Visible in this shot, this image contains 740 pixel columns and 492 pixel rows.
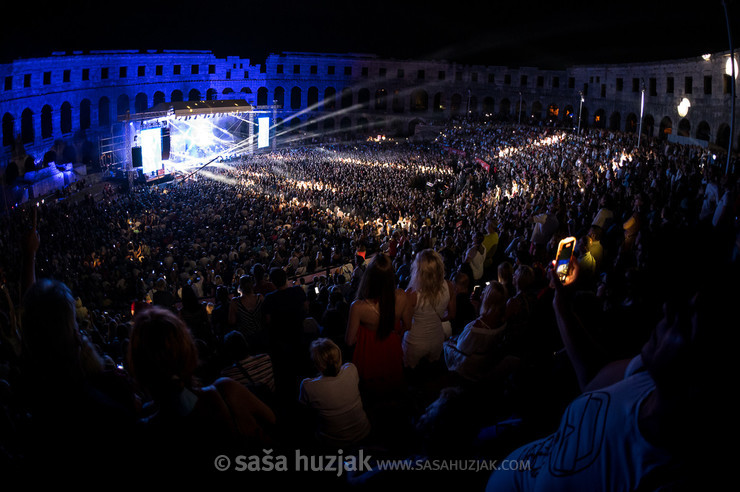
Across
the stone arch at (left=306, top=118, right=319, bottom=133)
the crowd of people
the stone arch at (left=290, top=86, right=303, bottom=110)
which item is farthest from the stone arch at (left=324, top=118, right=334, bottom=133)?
the crowd of people

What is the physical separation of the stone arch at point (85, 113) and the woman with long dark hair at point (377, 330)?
4558cm

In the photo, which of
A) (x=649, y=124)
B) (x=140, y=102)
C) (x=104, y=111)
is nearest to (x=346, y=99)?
(x=140, y=102)

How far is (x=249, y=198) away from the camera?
2214cm

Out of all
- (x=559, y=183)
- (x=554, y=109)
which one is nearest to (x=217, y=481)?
(x=559, y=183)

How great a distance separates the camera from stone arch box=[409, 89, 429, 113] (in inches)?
2379

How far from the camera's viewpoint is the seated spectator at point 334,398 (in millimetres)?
3648

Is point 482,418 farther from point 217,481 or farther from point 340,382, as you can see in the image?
point 217,481

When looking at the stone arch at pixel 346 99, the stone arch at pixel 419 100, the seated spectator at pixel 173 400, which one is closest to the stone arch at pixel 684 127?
the stone arch at pixel 419 100

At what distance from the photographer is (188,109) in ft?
117


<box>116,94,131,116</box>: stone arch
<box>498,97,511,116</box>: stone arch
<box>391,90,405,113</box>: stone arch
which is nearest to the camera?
<box>116,94,131,116</box>: stone arch

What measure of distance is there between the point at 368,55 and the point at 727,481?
58982 millimetres

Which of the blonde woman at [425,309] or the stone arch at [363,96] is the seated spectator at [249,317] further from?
the stone arch at [363,96]

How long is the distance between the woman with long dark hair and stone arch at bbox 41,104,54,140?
41051mm

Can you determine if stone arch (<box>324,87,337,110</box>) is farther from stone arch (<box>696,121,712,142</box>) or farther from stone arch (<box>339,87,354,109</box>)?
stone arch (<box>696,121,712,142</box>)
